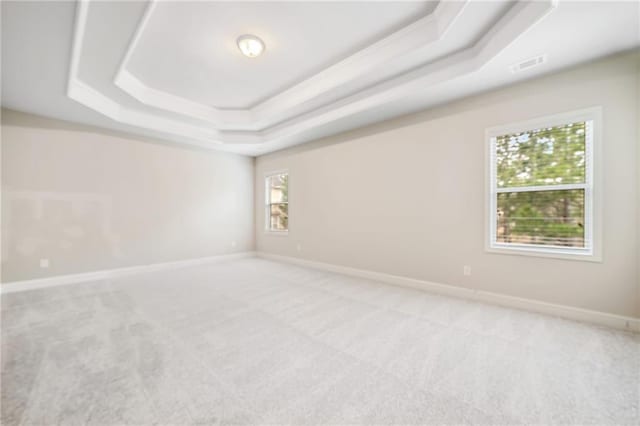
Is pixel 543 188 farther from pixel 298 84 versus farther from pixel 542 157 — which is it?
pixel 298 84

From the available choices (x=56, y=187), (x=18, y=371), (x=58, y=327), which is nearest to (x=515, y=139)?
(x=18, y=371)

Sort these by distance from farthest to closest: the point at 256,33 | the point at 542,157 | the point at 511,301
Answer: the point at 511,301, the point at 542,157, the point at 256,33

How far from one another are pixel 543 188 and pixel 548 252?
2.38 ft

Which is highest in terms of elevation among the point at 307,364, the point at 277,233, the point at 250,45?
the point at 250,45

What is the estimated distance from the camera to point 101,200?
4.51 metres

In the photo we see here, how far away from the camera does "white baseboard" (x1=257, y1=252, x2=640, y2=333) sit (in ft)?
8.24

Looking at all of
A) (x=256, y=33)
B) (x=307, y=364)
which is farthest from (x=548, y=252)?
(x=256, y=33)

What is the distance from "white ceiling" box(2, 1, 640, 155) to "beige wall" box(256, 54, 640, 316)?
30 centimetres

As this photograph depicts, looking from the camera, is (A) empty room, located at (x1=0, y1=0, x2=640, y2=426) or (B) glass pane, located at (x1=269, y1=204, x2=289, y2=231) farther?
(B) glass pane, located at (x1=269, y1=204, x2=289, y2=231)

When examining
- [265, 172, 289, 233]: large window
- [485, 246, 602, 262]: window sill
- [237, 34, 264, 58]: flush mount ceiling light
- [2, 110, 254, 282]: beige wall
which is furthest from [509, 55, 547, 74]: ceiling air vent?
[2, 110, 254, 282]: beige wall

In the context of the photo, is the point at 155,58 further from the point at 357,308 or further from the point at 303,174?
the point at 357,308

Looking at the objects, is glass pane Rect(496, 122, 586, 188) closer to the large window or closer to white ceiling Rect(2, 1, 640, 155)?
white ceiling Rect(2, 1, 640, 155)

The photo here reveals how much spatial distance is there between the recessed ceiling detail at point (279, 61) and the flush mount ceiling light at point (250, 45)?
0.20 ft

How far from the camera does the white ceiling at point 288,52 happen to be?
2.16 m
